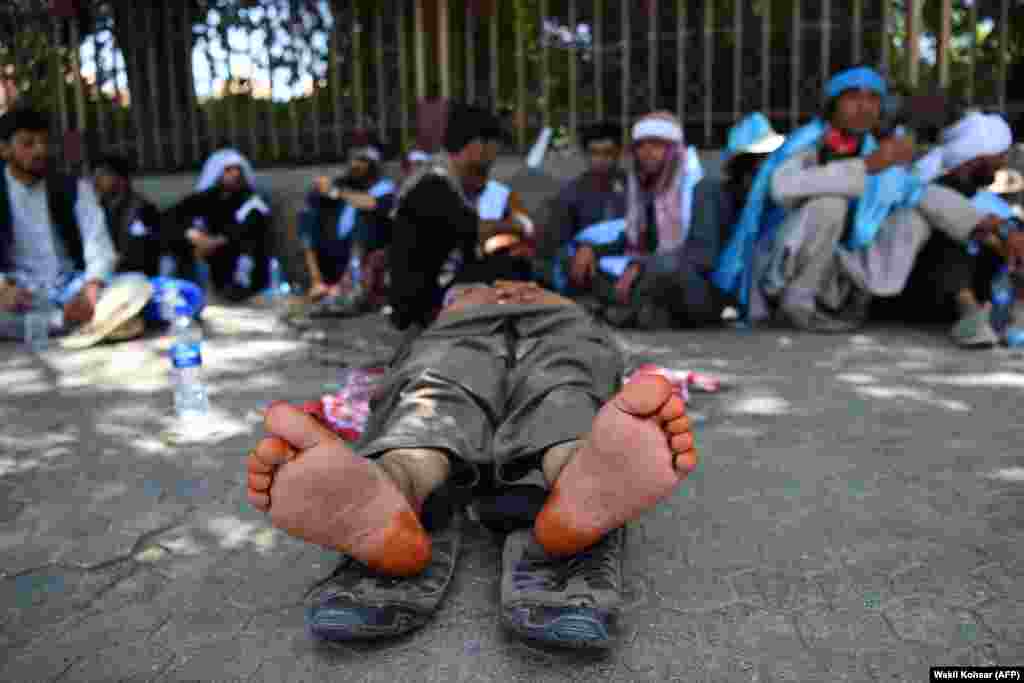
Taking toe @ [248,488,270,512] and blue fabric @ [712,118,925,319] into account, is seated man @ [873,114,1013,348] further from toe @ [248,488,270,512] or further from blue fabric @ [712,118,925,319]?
toe @ [248,488,270,512]

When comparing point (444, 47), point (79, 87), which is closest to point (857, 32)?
point (444, 47)

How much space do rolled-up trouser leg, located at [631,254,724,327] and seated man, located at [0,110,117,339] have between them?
132 inches

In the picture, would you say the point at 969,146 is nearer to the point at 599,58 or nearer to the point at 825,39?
the point at 825,39

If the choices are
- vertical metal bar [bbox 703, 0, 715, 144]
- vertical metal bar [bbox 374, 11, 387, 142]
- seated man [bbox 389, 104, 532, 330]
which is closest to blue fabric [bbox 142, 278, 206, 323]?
seated man [bbox 389, 104, 532, 330]

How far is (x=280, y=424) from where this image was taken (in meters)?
1.84

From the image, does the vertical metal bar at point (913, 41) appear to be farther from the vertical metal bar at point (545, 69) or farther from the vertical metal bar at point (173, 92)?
the vertical metal bar at point (173, 92)

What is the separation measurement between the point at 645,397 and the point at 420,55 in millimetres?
6522

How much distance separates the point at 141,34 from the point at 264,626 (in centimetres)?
769

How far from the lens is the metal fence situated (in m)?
6.98

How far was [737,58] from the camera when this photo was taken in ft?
23.4

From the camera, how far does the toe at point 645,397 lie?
182 centimetres

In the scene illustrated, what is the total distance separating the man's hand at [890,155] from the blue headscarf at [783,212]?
4 cm

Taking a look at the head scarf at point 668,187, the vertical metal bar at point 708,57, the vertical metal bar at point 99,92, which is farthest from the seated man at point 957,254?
the vertical metal bar at point 99,92

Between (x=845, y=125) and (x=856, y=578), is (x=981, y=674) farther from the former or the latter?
(x=845, y=125)
